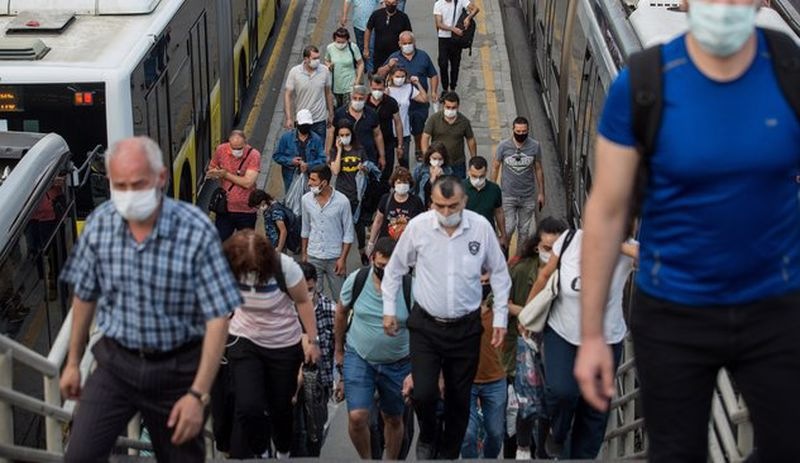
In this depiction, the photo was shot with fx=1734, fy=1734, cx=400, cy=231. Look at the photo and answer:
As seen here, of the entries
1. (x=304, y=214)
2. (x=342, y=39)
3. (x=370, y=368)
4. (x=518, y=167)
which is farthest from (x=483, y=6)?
(x=370, y=368)

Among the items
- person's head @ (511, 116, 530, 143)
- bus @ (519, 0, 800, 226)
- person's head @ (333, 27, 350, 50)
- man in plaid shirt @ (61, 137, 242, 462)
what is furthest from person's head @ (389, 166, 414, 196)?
man in plaid shirt @ (61, 137, 242, 462)

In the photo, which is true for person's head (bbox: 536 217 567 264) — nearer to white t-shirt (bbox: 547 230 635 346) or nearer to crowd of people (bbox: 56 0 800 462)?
crowd of people (bbox: 56 0 800 462)

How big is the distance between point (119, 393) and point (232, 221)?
9.32 m

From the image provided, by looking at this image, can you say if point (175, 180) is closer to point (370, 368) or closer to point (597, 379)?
point (370, 368)

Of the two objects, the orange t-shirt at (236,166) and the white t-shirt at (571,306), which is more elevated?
the orange t-shirt at (236,166)

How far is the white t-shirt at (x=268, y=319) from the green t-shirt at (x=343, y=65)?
10.5 m

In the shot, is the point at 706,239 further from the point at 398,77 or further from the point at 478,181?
the point at 398,77

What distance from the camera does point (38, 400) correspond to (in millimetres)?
7453

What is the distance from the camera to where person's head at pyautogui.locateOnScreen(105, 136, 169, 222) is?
5.73 meters

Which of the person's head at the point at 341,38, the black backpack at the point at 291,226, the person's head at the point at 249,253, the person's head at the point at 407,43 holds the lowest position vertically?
the person's head at the point at 249,253

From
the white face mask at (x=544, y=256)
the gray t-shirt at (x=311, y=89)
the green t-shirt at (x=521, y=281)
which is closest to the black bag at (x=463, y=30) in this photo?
the gray t-shirt at (x=311, y=89)

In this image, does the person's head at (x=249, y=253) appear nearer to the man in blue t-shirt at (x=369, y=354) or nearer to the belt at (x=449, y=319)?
the belt at (x=449, y=319)

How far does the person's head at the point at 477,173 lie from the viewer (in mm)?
13477

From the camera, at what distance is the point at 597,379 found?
191 inches
